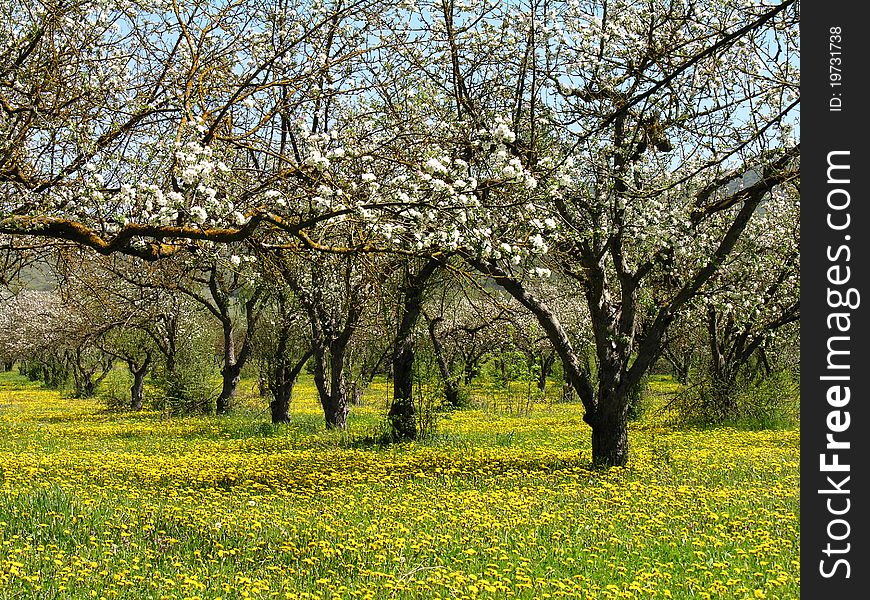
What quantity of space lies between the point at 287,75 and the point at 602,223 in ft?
15.8

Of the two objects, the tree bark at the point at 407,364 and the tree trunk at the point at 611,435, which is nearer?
the tree trunk at the point at 611,435

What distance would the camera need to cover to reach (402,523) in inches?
289

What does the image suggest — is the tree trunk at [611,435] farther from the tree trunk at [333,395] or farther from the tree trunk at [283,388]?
the tree trunk at [283,388]

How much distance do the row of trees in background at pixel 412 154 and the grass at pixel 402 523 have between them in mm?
2043

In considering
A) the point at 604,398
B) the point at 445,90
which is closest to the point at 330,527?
the point at 604,398

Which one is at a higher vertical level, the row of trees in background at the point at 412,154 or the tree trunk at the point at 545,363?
the row of trees in background at the point at 412,154

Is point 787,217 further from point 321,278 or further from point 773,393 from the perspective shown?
point 321,278

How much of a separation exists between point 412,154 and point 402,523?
3436 millimetres

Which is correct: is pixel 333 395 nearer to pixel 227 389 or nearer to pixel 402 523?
pixel 227 389

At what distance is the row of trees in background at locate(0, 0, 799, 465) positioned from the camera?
579 centimetres

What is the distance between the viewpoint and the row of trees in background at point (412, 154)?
228 inches

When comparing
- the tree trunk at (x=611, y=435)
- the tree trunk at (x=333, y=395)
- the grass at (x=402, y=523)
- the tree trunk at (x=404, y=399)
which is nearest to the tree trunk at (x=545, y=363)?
the tree trunk at (x=333, y=395)

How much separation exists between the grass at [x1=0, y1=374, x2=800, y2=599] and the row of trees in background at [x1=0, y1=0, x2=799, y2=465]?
6.70ft

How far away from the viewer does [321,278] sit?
15.4 meters
